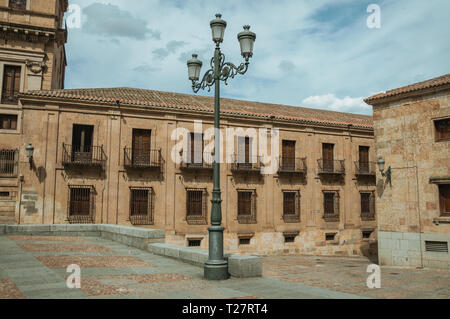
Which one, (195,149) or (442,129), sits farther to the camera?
(195,149)

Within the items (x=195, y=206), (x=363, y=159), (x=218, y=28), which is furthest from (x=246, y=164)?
(x=218, y=28)

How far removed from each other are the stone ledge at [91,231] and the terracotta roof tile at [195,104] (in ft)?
22.3

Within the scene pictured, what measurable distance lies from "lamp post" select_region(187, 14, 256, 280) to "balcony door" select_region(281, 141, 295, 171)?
15.0 metres

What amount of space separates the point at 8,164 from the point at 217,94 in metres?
15.4

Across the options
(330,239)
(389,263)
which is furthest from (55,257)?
(330,239)

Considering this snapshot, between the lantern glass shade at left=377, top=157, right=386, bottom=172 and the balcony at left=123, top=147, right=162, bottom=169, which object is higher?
the balcony at left=123, top=147, right=162, bottom=169

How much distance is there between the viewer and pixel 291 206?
79.6 ft

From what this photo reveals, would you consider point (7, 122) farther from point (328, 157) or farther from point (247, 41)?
point (328, 157)

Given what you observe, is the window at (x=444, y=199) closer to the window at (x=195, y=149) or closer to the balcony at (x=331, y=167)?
the balcony at (x=331, y=167)

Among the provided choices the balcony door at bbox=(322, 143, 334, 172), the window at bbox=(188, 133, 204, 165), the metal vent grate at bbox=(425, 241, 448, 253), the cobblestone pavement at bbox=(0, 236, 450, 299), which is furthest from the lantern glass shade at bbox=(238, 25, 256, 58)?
the balcony door at bbox=(322, 143, 334, 172)

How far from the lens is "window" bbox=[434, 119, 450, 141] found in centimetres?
1466

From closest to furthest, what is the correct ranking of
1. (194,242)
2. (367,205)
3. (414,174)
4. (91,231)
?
1. (414,174)
2. (91,231)
3. (194,242)
4. (367,205)

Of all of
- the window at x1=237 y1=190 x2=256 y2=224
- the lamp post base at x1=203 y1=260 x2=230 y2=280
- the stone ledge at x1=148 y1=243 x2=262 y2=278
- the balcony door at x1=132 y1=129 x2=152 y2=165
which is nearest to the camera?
the lamp post base at x1=203 y1=260 x2=230 y2=280

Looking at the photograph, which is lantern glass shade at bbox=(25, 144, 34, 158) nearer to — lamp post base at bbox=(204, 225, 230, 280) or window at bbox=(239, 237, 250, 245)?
window at bbox=(239, 237, 250, 245)
